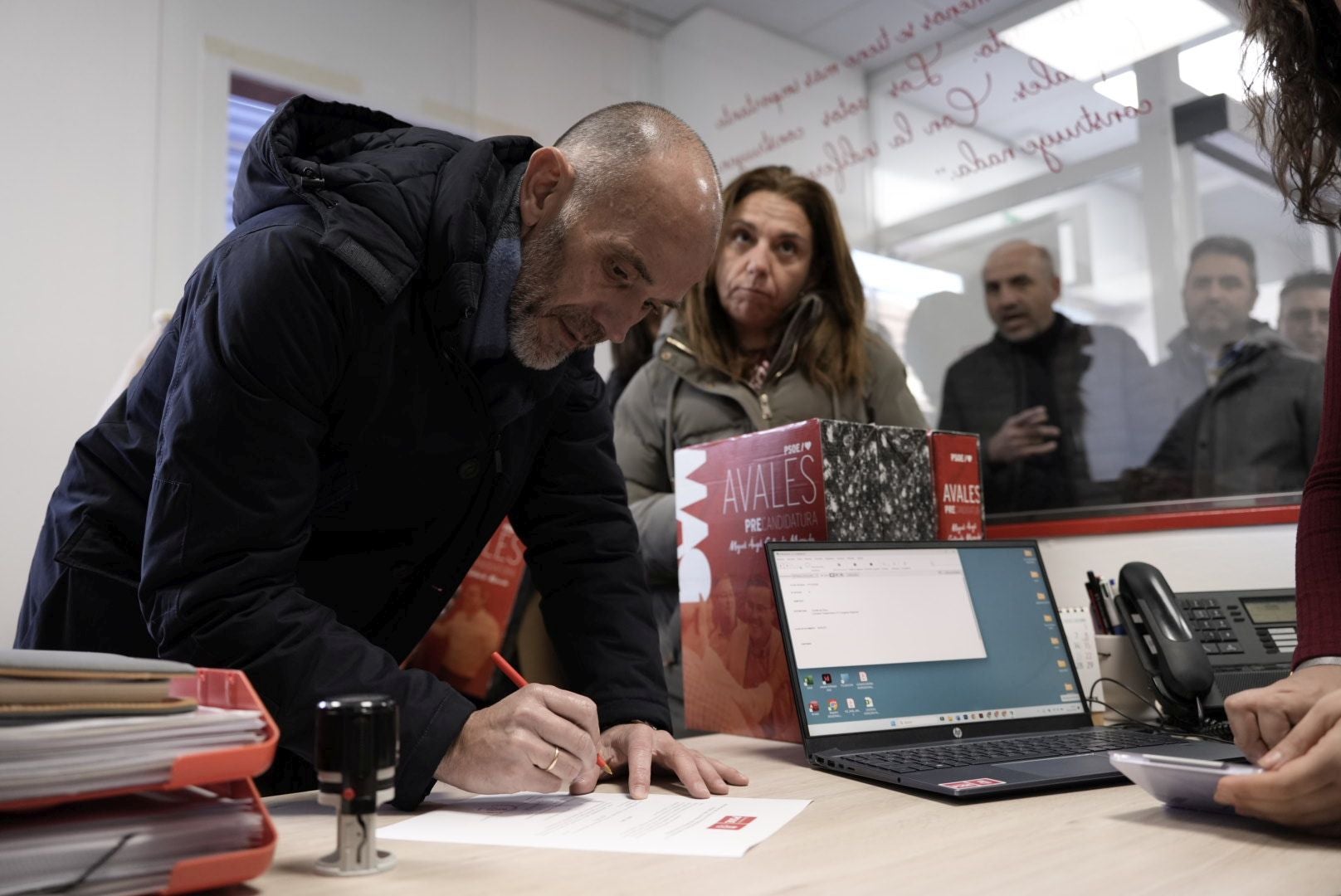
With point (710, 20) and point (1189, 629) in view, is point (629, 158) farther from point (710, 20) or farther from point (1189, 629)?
point (710, 20)

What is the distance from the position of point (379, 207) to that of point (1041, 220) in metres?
1.64

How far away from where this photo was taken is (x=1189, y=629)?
1.36 m

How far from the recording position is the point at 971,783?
905 millimetres

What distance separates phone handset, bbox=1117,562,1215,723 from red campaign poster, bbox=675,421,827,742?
46cm

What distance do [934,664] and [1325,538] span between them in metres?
0.42

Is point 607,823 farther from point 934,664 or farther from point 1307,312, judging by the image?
point 1307,312

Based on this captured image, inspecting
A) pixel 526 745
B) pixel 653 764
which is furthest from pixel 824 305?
pixel 526 745

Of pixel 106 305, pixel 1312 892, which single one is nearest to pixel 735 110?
pixel 106 305

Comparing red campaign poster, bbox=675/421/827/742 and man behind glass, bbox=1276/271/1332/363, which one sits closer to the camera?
red campaign poster, bbox=675/421/827/742

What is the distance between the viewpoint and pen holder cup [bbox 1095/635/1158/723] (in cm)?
143

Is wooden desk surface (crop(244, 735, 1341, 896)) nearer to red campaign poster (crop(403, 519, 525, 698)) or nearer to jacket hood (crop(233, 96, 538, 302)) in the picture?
jacket hood (crop(233, 96, 538, 302))

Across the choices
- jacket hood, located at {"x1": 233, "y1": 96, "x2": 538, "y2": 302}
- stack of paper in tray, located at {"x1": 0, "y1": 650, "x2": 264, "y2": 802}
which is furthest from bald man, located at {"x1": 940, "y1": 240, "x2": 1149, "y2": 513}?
stack of paper in tray, located at {"x1": 0, "y1": 650, "x2": 264, "y2": 802}

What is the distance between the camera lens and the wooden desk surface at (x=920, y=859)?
65cm

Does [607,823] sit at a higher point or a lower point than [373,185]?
lower
